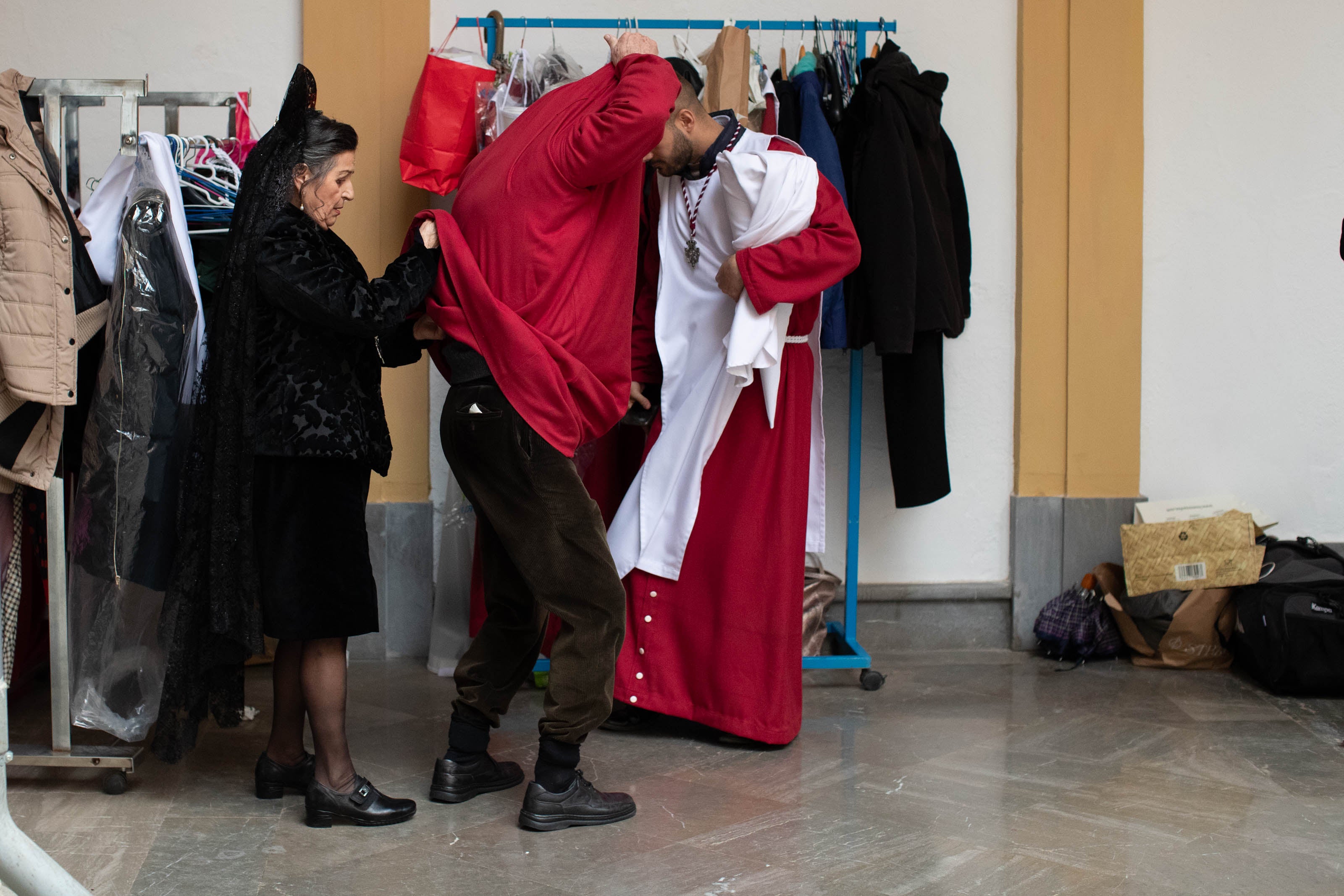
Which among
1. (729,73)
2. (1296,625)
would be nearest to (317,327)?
(729,73)

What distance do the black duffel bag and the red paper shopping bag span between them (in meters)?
2.89

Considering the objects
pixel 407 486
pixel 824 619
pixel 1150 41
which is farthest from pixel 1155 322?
pixel 407 486

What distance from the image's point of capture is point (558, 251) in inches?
100

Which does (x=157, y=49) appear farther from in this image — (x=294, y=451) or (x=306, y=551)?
(x=306, y=551)

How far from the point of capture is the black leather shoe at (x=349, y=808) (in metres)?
2.58

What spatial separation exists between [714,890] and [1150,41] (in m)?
3.38

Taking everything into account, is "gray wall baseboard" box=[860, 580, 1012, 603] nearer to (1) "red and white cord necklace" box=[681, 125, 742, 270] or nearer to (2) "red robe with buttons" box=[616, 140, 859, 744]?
(2) "red robe with buttons" box=[616, 140, 859, 744]

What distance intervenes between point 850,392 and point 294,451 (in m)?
2.09

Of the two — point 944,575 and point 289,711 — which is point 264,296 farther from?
point 944,575

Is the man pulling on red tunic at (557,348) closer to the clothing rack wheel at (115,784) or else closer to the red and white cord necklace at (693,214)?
the red and white cord necklace at (693,214)

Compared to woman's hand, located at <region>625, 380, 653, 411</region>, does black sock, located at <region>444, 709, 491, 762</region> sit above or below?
below

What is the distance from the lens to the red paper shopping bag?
3600 millimetres

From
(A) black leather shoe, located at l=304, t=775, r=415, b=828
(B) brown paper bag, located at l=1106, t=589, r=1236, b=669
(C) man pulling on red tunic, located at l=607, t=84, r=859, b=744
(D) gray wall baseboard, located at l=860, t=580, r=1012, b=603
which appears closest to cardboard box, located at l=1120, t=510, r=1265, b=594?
(B) brown paper bag, located at l=1106, t=589, r=1236, b=669

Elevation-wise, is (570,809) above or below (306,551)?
below
